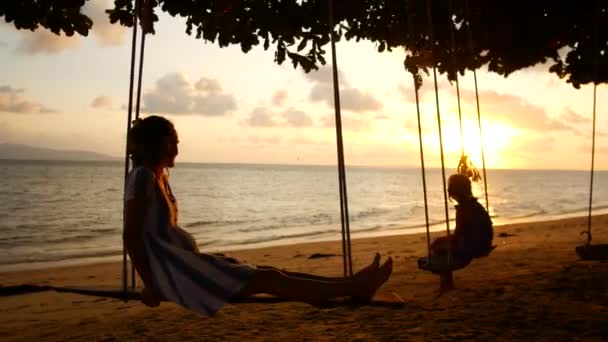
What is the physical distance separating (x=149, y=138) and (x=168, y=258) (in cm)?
68

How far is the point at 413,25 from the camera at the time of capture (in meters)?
6.56

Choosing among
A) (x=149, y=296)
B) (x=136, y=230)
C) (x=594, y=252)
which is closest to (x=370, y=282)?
(x=149, y=296)

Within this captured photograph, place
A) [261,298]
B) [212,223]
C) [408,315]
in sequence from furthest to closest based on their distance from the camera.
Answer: [212,223] → [408,315] → [261,298]

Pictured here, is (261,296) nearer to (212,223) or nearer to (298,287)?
(298,287)

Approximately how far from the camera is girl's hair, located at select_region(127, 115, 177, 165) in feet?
10.6

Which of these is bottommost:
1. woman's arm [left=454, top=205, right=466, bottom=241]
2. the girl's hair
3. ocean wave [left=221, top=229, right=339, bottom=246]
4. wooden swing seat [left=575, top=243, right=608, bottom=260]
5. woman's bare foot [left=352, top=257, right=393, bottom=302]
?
ocean wave [left=221, top=229, right=339, bottom=246]

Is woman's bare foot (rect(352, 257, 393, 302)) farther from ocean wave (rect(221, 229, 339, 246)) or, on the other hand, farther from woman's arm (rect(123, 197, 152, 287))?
ocean wave (rect(221, 229, 339, 246))

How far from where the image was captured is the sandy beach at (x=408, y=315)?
14.5ft

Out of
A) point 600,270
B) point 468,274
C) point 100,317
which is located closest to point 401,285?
point 468,274

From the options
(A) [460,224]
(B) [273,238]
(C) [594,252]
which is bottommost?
(B) [273,238]

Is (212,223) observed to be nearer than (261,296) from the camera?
No

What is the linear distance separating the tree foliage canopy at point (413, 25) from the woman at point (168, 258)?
5.30 ft

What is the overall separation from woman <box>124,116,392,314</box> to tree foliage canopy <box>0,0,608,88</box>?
161cm

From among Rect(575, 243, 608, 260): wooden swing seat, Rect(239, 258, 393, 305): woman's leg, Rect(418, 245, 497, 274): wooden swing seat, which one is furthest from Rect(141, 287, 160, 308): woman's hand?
Rect(575, 243, 608, 260): wooden swing seat
